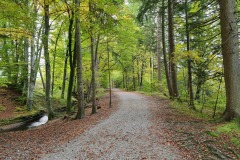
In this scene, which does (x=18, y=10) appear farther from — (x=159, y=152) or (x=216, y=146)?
(x=216, y=146)

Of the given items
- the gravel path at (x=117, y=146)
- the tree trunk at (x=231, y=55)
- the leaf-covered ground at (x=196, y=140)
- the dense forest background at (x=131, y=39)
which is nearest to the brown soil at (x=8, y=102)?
the dense forest background at (x=131, y=39)

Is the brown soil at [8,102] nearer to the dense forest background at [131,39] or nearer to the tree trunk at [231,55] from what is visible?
the dense forest background at [131,39]

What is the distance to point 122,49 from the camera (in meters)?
20.5

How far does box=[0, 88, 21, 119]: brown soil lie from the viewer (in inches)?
608

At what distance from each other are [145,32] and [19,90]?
18.0 m

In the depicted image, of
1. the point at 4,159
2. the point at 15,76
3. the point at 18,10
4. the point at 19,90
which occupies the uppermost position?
the point at 18,10

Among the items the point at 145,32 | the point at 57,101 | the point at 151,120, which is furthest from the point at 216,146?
the point at 145,32

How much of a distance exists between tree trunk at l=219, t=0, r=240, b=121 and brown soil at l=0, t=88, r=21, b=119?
14.0 m

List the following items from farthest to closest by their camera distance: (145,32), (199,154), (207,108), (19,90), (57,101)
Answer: (145,32) < (57,101) < (19,90) < (207,108) < (199,154)

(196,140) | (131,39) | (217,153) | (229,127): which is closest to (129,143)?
(196,140)

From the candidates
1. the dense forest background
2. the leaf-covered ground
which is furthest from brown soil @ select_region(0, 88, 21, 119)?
the leaf-covered ground

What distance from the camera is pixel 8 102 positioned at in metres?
17.8

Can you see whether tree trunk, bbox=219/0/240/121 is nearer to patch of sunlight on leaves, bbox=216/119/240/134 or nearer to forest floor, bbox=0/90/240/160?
patch of sunlight on leaves, bbox=216/119/240/134

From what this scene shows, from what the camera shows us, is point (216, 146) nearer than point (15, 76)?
Yes
